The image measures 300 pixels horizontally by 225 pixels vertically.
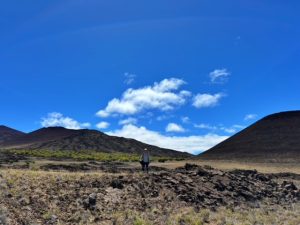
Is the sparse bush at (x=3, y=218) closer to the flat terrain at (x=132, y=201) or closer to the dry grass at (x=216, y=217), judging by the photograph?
the flat terrain at (x=132, y=201)

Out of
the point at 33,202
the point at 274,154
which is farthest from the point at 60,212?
the point at 274,154

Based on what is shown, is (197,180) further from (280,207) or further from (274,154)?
(274,154)

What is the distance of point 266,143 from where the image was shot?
278 feet

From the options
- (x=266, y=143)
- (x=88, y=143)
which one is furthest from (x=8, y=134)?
(x=266, y=143)

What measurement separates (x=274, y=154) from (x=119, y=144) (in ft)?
215

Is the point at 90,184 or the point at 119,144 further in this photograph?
the point at 119,144

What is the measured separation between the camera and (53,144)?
125812mm

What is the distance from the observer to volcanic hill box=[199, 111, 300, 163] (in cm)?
7432

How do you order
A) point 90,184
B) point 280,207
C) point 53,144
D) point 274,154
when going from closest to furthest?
point 90,184
point 280,207
point 274,154
point 53,144

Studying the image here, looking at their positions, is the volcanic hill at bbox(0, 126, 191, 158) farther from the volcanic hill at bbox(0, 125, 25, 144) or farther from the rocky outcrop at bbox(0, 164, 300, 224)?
the rocky outcrop at bbox(0, 164, 300, 224)

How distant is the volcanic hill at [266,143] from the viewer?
74.3 meters

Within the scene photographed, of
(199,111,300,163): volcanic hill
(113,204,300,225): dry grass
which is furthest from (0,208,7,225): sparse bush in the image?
(199,111,300,163): volcanic hill

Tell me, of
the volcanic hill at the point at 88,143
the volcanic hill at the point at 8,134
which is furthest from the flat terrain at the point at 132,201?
the volcanic hill at the point at 8,134

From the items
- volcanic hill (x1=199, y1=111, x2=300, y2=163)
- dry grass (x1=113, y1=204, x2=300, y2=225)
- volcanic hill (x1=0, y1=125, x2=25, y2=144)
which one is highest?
volcanic hill (x1=0, y1=125, x2=25, y2=144)
